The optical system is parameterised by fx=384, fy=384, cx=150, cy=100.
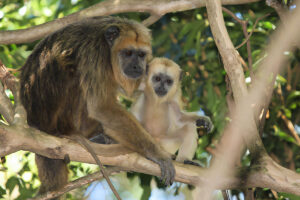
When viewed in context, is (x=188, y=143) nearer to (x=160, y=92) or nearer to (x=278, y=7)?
(x=160, y=92)

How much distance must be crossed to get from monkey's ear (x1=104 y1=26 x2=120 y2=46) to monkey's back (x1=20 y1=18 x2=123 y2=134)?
19 centimetres

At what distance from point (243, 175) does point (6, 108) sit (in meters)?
2.23

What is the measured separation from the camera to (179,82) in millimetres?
4699

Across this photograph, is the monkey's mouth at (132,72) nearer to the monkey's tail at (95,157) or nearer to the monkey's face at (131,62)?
the monkey's face at (131,62)

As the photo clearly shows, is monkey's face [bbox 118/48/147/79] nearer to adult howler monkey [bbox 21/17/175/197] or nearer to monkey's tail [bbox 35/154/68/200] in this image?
adult howler monkey [bbox 21/17/175/197]

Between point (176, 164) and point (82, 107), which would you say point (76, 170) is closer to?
point (82, 107)

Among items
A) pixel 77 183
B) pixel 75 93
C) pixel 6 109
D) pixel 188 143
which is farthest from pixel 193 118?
pixel 6 109

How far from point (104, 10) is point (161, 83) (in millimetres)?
1086

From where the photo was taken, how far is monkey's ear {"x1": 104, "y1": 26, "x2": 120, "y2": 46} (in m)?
3.85

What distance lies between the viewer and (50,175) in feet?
12.3

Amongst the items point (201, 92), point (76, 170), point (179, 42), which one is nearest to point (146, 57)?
point (76, 170)

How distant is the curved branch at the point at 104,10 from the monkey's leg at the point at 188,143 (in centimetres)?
136

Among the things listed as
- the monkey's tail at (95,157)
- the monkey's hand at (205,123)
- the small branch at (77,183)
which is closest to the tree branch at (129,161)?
the monkey's tail at (95,157)

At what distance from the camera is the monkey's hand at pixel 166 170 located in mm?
3311
